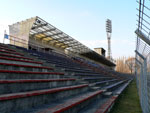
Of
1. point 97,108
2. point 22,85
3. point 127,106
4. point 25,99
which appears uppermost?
point 22,85

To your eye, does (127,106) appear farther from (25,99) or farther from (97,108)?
(25,99)

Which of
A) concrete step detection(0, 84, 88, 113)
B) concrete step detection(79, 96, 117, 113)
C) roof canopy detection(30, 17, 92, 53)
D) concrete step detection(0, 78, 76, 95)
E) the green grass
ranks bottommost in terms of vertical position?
the green grass

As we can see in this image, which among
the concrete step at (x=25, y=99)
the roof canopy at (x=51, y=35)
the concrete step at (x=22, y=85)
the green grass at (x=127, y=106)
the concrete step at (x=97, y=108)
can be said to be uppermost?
the roof canopy at (x=51, y=35)

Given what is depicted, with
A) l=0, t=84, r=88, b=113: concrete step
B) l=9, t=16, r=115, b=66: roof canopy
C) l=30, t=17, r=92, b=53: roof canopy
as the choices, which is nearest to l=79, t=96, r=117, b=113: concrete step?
l=0, t=84, r=88, b=113: concrete step

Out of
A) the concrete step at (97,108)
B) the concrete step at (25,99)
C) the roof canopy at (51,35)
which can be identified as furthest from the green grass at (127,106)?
the roof canopy at (51,35)

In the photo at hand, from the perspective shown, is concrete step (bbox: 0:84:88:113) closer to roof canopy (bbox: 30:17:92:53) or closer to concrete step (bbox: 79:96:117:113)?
concrete step (bbox: 79:96:117:113)

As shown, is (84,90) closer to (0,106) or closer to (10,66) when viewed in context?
(10,66)

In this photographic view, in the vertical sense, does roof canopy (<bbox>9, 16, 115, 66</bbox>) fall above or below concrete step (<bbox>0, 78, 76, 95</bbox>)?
above

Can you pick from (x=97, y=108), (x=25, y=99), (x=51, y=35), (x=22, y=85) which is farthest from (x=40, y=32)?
(x=25, y=99)

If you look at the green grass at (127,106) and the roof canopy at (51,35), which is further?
the roof canopy at (51,35)

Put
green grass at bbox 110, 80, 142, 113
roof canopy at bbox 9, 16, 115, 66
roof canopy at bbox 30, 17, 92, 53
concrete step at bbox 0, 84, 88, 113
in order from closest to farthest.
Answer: concrete step at bbox 0, 84, 88, 113 < green grass at bbox 110, 80, 142, 113 < roof canopy at bbox 9, 16, 115, 66 < roof canopy at bbox 30, 17, 92, 53

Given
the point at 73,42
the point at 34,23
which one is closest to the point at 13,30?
the point at 34,23

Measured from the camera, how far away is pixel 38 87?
2.96m

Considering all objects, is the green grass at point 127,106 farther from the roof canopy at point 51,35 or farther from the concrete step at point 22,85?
the roof canopy at point 51,35
